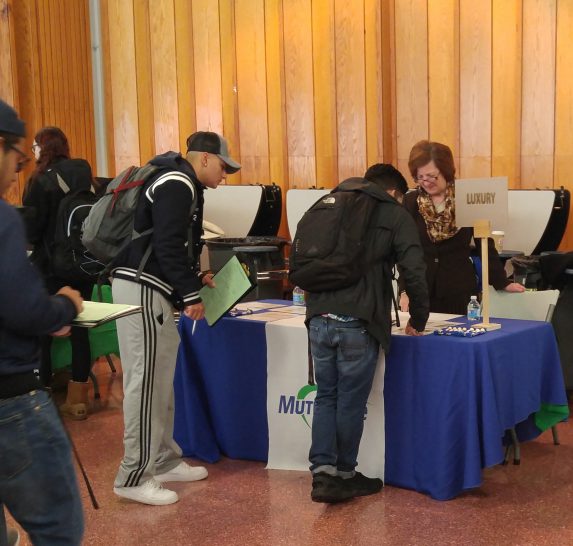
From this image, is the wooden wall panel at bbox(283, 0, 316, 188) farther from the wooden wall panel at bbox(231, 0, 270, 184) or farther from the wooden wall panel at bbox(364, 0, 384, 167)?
the wooden wall panel at bbox(364, 0, 384, 167)

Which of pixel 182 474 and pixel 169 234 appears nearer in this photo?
pixel 169 234

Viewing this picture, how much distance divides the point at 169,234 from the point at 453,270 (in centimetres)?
140

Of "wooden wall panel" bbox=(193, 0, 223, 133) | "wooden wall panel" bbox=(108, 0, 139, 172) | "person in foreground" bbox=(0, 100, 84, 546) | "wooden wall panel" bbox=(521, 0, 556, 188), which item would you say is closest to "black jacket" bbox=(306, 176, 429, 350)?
"person in foreground" bbox=(0, 100, 84, 546)

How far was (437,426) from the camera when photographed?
3404 mm

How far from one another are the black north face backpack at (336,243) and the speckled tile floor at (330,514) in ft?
2.85

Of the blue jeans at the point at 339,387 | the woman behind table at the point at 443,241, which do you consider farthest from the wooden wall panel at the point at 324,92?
the blue jeans at the point at 339,387

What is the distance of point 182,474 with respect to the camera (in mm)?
3789

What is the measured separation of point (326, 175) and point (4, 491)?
5.57 metres

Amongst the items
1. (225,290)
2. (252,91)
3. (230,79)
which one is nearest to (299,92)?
(252,91)

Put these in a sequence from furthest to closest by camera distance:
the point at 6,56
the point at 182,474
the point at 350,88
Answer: the point at 6,56
the point at 350,88
the point at 182,474

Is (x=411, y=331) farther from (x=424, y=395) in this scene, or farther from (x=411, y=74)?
(x=411, y=74)

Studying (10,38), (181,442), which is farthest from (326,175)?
(181,442)

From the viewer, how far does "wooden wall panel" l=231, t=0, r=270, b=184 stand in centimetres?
730

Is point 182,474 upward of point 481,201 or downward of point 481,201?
downward
